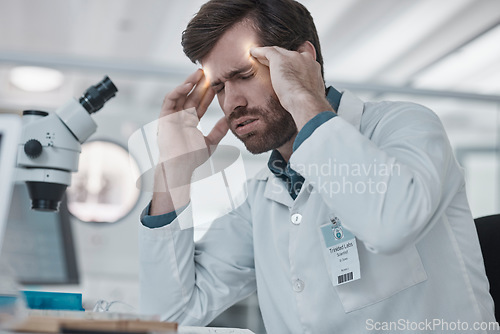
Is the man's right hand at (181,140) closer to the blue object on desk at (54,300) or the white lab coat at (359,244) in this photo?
the white lab coat at (359,244)

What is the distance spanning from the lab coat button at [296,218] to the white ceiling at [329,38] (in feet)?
5.45

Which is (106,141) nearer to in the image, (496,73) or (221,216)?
(221,216)

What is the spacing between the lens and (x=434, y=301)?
992mm

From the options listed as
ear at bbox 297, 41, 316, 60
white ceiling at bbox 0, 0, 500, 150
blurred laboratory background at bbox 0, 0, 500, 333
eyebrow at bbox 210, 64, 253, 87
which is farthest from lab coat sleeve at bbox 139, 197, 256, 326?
white ceiling at bbox 0, 0, 500, 150

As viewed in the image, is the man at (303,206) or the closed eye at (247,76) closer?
the man at (303,206)

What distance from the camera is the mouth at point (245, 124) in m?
1.21

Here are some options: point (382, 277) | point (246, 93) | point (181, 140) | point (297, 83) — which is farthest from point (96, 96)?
point (382, 277)

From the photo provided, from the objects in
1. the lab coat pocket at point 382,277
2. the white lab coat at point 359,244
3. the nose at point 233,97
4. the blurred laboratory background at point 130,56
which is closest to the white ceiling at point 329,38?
the blurred laboratory background at point 130,56

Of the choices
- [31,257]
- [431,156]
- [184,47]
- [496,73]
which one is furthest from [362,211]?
[496,73]

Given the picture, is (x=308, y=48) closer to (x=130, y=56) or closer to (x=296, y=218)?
(x=296, y=218)

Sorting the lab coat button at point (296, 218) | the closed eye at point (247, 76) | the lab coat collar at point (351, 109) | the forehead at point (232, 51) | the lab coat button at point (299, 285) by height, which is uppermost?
the forehead at point (232, 51)

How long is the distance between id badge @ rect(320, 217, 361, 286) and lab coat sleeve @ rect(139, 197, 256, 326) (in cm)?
33

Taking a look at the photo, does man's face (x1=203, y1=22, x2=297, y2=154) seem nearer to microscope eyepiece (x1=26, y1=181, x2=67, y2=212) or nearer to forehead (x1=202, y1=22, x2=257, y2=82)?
forehead (x1=202, y1=22, x2=257, y2=82)

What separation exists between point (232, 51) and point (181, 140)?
0.25m
